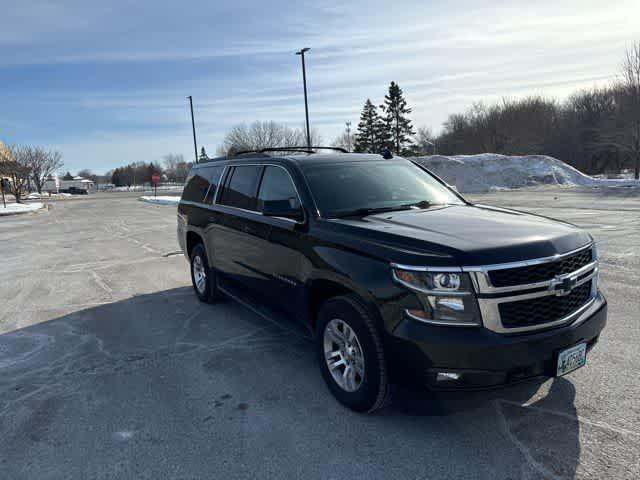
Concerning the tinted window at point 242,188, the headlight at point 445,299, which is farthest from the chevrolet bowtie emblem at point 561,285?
the tinted window at point 242,188

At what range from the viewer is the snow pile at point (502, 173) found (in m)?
35.8

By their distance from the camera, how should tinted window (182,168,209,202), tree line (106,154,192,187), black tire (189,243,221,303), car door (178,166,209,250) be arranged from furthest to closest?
tree line (106,154,192,187) < tinted window (182,168,209,202) < car door (178,166,209,250) < black tire (189,243,221,303)

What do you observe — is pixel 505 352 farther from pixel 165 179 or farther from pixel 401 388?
pixel 165 179

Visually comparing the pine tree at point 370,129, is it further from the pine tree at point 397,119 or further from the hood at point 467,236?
the hood at point 467,236

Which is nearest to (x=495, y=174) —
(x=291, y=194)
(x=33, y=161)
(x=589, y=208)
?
(x=589, y=208)

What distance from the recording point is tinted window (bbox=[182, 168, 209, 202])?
6441 millimetres

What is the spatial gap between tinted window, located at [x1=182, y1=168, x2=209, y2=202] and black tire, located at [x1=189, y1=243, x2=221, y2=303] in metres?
0.69

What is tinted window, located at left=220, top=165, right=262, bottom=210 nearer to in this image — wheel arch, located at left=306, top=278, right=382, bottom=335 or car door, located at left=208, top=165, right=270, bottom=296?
car door, located at left=208, top=165, right=270, bottom=296

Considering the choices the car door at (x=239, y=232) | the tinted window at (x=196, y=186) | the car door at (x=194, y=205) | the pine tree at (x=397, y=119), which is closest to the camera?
the car door at (x=239, y=232)

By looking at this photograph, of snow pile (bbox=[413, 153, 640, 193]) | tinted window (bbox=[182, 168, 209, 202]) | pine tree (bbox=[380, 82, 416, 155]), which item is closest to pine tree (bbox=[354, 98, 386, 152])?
pine tree (bbox=[380, 82, 416, 155])

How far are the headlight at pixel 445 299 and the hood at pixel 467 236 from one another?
0.09 metres

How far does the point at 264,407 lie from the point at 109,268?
22.9 feet

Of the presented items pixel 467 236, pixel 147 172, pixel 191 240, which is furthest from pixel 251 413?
pixel 147 172

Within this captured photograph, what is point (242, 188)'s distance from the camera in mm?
5285
